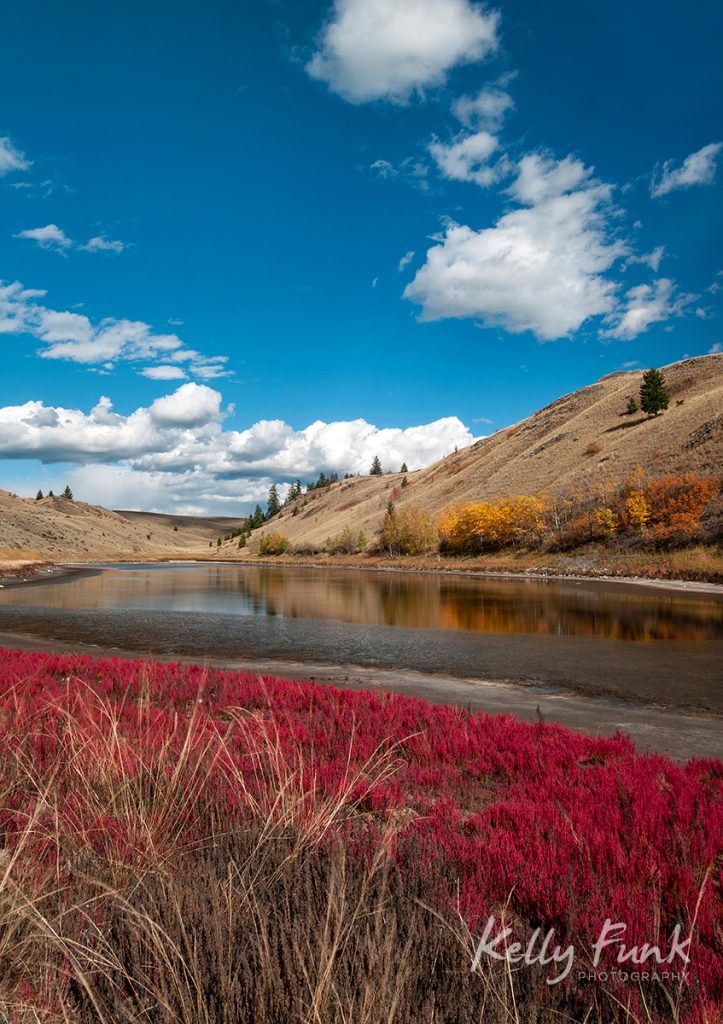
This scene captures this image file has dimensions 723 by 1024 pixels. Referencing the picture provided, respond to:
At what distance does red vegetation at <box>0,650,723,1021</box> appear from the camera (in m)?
3.62

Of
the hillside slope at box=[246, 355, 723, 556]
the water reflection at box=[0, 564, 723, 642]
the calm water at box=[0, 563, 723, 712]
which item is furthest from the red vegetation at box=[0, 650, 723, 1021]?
the hillside slope at box=[246, 355, 723, 556]

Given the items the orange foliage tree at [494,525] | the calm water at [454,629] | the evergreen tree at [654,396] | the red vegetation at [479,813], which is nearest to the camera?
the red vegetation at [479,813]

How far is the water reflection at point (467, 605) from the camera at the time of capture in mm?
24141

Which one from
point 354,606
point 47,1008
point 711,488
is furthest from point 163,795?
point 711,488

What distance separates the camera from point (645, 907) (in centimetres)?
357

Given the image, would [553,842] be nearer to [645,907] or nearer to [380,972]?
[645,907]

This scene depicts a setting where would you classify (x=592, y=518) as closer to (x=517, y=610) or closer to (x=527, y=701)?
(x=517, y=610)

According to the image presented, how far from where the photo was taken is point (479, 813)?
5492 mm

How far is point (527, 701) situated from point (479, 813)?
7.17 m

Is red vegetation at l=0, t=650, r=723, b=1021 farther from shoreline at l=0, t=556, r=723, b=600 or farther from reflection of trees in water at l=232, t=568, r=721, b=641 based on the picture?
shoreline at l=0, t=556, r=723, b=600

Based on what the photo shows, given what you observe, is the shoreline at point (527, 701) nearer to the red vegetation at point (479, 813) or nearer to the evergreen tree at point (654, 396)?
the red vegetation at point (479, 813)

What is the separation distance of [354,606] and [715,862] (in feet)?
103

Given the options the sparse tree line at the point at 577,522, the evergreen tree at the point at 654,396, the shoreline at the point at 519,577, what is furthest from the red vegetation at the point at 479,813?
the evergreen tree at the point at 654,396

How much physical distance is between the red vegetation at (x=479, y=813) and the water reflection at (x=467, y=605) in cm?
1558
